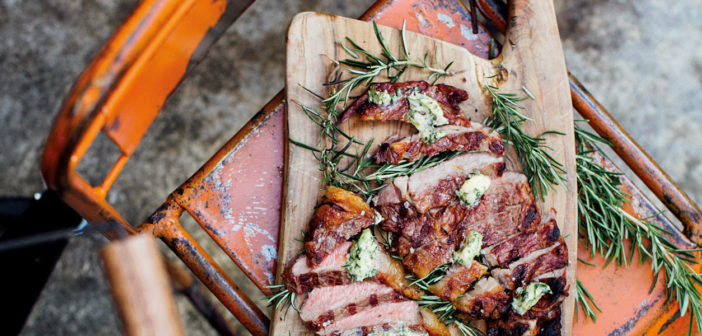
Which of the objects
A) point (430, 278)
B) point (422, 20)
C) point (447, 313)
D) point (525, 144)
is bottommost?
point (447, 313)

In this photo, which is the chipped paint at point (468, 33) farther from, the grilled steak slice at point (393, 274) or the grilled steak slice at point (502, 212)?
the grilled steak slice at point (393, 274)

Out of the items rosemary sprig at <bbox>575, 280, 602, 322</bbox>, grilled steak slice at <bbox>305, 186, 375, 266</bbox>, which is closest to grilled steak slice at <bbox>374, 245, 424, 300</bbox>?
grilled steak slice at <bbox>305, 186, 375, 266</bbox>

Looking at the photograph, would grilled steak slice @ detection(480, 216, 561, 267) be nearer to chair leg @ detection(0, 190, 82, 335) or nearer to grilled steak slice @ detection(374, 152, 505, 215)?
grilled steak slice @ detection(374, 152, 505, 215)

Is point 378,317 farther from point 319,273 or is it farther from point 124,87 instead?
point 124,87

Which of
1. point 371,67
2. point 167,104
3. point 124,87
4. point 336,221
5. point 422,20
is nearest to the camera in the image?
point 124,87

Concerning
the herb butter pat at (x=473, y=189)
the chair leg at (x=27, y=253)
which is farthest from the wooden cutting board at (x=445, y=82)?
the chair leg at (x=27, y=253)

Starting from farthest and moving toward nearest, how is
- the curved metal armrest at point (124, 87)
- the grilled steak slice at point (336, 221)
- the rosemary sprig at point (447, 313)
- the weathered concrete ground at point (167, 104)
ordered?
the weathered concrete ground at point (167, 104) < the rosemary sprig at point (447, 313) < the grilled steak slice at point (336, 221) < the curved metal armrest at point (124, 87)

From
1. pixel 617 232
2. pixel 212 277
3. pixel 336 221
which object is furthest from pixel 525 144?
pixel 212 277
